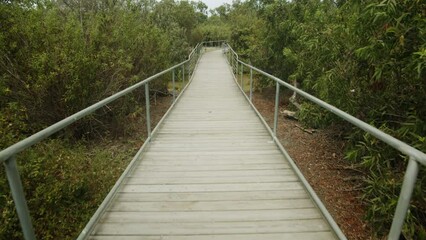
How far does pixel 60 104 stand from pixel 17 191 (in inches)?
173

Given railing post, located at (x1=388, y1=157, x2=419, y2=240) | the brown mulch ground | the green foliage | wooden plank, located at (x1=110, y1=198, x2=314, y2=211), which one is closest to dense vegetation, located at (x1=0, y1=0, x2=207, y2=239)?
the green foliage

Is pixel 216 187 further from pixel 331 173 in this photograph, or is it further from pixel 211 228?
pixel 331 173

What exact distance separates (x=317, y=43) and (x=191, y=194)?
4138mm

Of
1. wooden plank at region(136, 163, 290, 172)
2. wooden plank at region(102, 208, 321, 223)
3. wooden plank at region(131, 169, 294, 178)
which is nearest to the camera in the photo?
wooden plank at region(102, 208, 321, 223)

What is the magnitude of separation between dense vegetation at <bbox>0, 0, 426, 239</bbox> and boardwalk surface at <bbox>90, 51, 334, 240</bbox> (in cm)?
100

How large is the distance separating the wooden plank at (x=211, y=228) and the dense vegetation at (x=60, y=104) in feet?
3.59

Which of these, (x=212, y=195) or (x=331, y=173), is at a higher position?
(x=212, y=195)

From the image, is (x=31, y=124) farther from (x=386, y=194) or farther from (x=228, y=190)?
(x=386, y=194)

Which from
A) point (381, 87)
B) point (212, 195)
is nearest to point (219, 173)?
point (212, 195)

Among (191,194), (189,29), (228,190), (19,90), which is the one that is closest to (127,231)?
(191,194)

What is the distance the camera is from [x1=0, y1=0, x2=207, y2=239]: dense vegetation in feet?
10.7

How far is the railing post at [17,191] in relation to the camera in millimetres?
1435

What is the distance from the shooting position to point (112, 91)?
6.65 meters

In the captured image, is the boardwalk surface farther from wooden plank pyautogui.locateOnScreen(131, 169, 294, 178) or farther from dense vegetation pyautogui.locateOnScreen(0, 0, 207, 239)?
dense vegetation pyautogui.locateOnScreen(0, 0, 207, 239)
